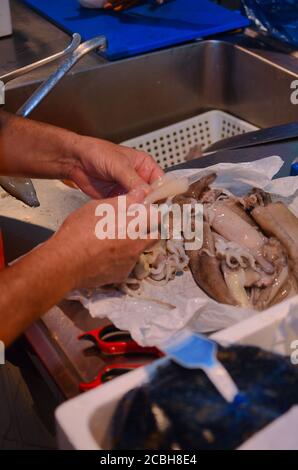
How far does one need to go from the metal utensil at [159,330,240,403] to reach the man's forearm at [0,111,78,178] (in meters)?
0.65

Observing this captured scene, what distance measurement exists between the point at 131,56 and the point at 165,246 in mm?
876

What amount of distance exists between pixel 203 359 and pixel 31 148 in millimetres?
765

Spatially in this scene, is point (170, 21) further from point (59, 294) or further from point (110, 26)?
point (59, 294)

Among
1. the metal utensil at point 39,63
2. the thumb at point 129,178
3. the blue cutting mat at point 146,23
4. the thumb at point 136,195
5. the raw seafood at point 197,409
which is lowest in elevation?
the raw seafood at point 197,409

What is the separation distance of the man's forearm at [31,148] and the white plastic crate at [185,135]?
0.55 m

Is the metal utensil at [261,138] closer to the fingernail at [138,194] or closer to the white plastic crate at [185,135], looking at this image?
the white plastic crate at [185,135]

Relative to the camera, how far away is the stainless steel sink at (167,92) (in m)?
1.79

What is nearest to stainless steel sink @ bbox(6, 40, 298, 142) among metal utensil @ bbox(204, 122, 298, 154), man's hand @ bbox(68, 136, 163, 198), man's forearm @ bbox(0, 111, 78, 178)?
metal utensil @ bbox(204, 122, 298, 154)

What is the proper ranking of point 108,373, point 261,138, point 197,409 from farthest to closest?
1. point 261,138
2. point 108,373
3. point 197,409

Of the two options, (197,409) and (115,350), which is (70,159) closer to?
(115,350)

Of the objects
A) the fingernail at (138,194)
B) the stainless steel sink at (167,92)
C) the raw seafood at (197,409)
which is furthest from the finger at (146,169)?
the stainless steel sink at (167,92)

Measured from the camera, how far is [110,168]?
1.19m

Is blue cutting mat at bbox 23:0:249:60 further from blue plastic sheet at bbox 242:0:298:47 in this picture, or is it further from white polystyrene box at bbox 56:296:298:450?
white polystyrene box at bbox 56:296:298:450

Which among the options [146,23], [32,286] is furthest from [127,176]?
[146,23]
